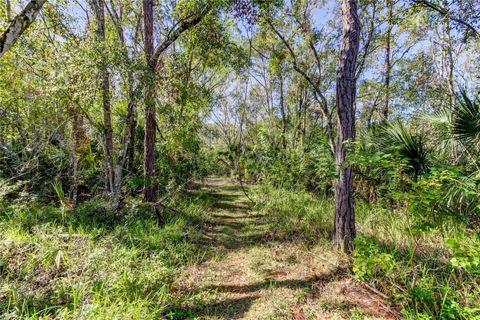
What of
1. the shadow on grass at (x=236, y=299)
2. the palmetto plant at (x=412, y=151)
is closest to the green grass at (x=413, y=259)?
the shadow on grass at (x=236, y=299)

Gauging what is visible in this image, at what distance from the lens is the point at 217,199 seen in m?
8.92

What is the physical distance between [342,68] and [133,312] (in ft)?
13.2

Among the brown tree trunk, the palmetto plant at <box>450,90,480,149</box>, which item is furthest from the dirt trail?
the brown tree trunk

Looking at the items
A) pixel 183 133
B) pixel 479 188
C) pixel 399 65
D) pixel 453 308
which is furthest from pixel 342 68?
pixel 399 65

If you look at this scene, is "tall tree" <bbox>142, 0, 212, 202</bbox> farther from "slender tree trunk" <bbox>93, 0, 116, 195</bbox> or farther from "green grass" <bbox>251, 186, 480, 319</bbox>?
"green grass" <bbox>251, 186, 480, 319</bbox>

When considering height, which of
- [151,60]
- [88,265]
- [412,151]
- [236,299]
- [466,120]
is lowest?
[236,299]

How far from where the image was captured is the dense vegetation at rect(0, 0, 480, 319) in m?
2.37

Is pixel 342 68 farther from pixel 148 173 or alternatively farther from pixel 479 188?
pixel 148 173

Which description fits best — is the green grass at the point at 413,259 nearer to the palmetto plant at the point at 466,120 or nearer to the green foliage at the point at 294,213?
the green foliage at the point at 294,213

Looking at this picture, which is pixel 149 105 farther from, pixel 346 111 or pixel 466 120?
pixel 466 120

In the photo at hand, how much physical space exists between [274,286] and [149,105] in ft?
13.6

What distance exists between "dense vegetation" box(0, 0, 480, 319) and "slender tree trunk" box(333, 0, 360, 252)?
0.07 ft

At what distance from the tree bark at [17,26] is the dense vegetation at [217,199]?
15mm

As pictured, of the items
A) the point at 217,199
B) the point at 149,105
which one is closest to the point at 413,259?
the point at 149,105
